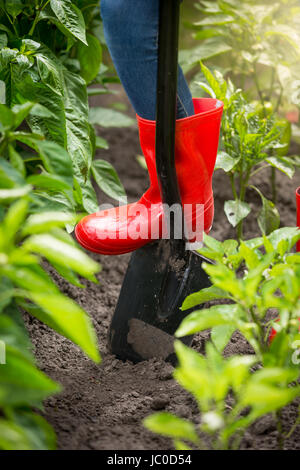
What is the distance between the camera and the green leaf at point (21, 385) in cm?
61

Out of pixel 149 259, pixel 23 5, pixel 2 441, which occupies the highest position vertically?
pixel 23 5

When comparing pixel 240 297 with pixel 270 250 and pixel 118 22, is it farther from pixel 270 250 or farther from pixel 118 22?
pixel 118 22

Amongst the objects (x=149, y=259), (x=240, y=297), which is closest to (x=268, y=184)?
(x=149, y=259)

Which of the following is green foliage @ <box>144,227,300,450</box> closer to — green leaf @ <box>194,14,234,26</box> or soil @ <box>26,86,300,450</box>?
soil @ <box>26,86,300,450</box>

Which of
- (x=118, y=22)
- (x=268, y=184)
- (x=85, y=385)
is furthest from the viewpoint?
(x=268, y=184)

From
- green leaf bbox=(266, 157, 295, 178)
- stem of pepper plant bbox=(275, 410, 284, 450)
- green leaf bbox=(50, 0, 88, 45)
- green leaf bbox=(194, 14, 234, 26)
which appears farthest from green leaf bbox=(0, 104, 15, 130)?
green leaf bbox=(194, 14, 234, 26)

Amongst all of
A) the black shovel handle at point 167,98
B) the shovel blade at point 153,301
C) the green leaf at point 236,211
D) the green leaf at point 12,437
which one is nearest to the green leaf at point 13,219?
the green leaf at point 12,437

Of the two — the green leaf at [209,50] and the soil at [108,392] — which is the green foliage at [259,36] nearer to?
the green leaf at [209,50]

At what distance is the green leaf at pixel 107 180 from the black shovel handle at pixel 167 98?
0.52m

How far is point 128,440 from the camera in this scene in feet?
3.00

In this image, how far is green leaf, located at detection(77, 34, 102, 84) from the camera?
1508 mm

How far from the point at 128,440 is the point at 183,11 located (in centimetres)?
231

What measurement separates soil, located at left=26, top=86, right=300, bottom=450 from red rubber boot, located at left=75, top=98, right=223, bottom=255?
10.6 inches

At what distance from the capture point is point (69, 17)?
1212mm
